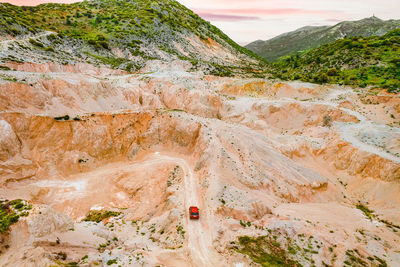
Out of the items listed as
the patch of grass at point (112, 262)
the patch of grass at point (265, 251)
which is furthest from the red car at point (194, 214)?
the patch of grass at point (112, 262)

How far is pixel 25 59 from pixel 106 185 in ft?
135

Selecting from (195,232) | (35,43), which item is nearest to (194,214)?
(195,232)

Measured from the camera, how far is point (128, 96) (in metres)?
54.4

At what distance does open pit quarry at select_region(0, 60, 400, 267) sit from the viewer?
67.4 feet

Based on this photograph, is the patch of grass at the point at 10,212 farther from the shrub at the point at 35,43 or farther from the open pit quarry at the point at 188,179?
the shrub at the point at 35,43

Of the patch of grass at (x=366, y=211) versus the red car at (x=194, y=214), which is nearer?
the red car at (x=194, y=214)

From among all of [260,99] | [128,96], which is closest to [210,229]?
[128,96]

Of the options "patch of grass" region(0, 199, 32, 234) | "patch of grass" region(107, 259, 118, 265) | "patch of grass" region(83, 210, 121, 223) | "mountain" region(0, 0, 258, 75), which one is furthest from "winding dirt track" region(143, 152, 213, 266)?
"mountain" region(0, 0, 258, 75)

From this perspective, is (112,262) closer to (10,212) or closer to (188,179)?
(10,212)

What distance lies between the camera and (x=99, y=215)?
100ft

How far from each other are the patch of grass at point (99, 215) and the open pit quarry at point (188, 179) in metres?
0.53

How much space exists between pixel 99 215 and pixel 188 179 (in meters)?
12.5

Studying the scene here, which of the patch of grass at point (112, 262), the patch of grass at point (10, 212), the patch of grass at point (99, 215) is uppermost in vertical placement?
the patch of grass at point (10, 212)

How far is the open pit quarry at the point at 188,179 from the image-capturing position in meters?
20.5
